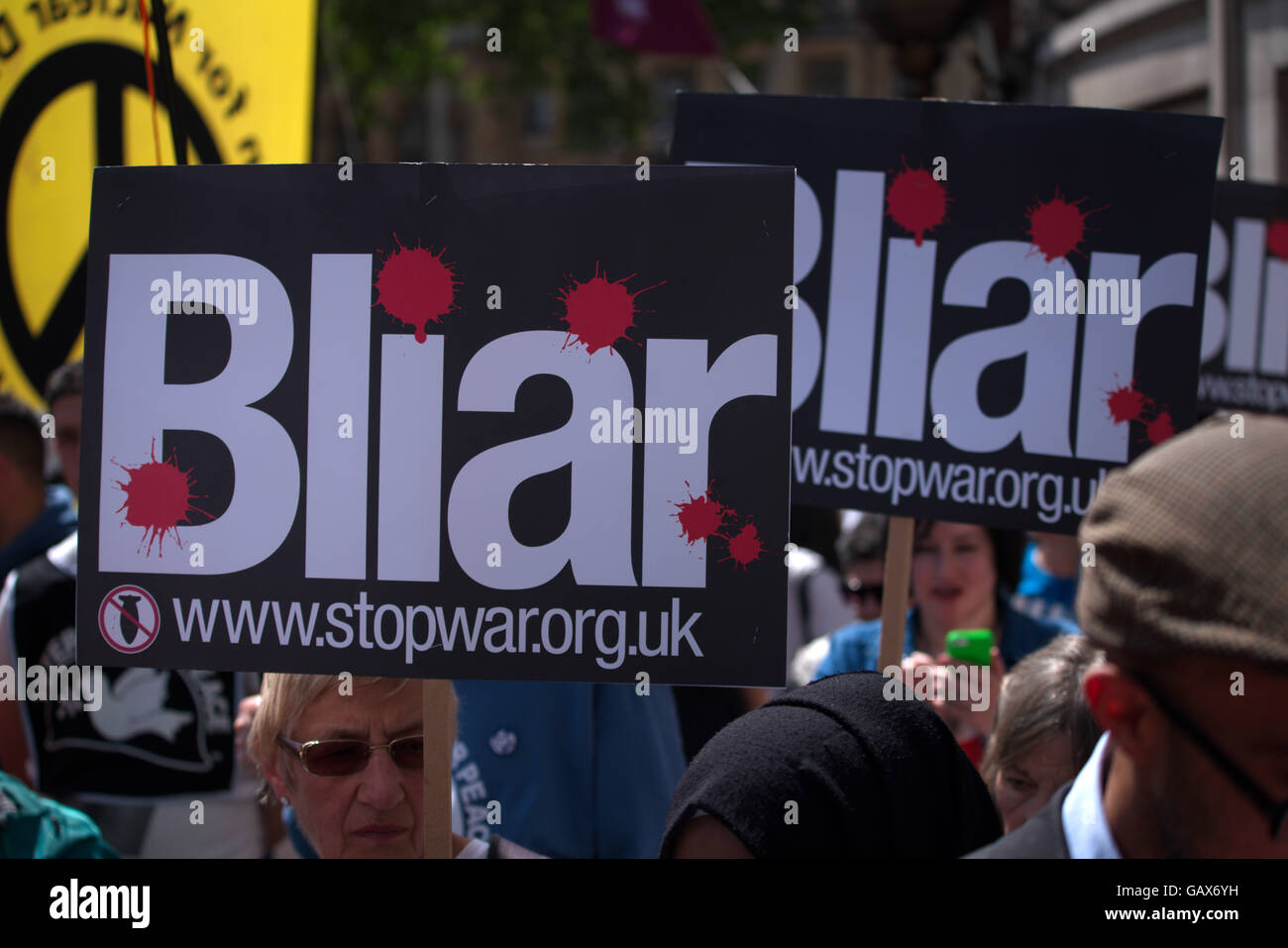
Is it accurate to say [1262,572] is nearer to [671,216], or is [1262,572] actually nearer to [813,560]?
[671,216]

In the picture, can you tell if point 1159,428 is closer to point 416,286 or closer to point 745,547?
point 745,547

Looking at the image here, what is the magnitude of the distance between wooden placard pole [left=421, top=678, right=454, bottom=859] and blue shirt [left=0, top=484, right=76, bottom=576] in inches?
84.0

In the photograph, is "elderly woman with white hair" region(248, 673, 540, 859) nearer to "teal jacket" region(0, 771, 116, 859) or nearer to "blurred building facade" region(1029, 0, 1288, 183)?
"teal jacket" region(0, 771, 116, 859)

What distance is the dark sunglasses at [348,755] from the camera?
2.24 metres

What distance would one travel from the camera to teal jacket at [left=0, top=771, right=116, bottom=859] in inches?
89.0

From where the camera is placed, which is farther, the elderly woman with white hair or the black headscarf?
the elderly woman with white hair

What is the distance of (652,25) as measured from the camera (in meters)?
12.8

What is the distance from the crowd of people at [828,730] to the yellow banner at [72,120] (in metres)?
0.33

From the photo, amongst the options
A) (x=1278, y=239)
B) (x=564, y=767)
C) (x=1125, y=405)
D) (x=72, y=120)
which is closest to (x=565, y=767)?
(x=564, y=767)

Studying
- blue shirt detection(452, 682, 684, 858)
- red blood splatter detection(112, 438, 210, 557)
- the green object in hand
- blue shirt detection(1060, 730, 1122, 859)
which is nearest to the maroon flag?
the green object in hand

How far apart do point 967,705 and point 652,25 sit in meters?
10.9

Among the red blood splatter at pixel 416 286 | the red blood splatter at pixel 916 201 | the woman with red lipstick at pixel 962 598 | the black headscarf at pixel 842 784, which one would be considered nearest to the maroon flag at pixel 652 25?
the woman with red lipstick at pixel 962 598

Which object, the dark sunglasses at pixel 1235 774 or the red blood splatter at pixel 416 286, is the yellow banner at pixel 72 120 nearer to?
the red blood splatter at pixel 416 286

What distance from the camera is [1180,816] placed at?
1337 millimetres
